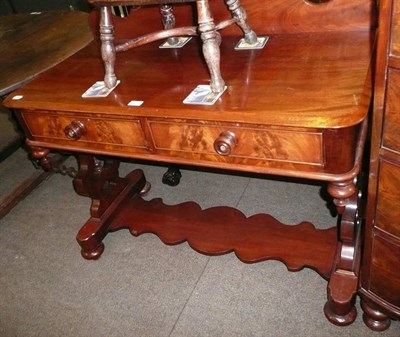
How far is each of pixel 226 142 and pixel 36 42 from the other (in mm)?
1263

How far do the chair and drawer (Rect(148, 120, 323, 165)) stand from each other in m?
0.13

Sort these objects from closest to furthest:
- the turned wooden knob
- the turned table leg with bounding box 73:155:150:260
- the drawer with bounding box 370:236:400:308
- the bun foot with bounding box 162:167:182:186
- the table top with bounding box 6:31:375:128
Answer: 1. the table top with bounding box 6:31:375:128
2. the drawer with bounding box 370:236:400:308
3. the turned wooden knob
4. the turned table leg with bounding box 73:155:150:260
5. the bun foot with bounding box 162:167:182:186

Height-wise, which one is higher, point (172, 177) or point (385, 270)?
point (385, 270)

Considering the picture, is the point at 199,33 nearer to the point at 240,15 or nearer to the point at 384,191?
the point at 240,15

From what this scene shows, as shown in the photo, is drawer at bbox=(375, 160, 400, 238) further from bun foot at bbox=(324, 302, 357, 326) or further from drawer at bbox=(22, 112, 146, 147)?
drawer at bbox=(22, 112, 146, 147)

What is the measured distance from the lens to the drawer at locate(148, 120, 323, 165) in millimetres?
931

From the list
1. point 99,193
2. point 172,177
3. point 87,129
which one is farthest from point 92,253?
point 87,129

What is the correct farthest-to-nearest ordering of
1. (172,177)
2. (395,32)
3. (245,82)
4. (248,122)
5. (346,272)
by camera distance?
(172,177)
(346,272)
(245,82)
(248,122)
(395,32)

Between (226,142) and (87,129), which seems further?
(87,129)

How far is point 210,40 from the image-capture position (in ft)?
3.21

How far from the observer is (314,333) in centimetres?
131

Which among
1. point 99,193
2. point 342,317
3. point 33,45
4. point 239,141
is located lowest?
point 342,317

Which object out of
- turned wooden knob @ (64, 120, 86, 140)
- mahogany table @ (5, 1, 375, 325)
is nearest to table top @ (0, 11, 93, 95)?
mahogany table @ (5, 1, 375, 325)

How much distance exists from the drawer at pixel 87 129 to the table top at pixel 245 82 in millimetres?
52
